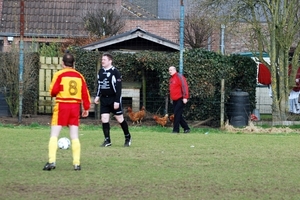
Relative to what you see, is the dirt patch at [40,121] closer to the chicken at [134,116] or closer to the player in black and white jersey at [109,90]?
the chicken at [134,116]

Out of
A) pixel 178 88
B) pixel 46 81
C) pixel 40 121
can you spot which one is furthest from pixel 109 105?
pixel 46 81

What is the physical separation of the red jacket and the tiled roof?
18.8 m

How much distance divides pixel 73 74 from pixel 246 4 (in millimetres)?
14740

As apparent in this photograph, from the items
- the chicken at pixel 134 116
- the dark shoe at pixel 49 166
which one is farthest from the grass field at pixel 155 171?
the chicken at pixel 134 116

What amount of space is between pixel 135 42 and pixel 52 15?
14.2 meters

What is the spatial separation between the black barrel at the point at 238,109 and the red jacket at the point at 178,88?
4358 millimetres

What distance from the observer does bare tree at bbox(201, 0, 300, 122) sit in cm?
2466

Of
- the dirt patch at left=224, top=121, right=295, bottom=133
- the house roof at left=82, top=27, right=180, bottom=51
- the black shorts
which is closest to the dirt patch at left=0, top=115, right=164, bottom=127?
the dirt patch at left=224, top=121, right=295, bottom=133

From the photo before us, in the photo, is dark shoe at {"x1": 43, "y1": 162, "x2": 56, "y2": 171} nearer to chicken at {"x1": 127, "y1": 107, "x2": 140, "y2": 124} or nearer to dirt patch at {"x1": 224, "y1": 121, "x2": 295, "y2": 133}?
dirt patch at {"x1": 224, "y1": 121, "x2": 295, "y2": 133}

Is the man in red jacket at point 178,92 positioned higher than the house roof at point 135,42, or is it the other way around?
the house roof at point 135,42

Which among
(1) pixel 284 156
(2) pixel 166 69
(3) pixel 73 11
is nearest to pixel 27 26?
(3) pixel 73 11

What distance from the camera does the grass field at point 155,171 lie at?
9164 mm

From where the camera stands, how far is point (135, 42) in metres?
26.8

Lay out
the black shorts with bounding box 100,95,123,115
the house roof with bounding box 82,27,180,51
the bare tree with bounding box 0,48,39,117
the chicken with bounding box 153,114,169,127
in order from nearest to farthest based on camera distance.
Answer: the black shorts with bounding box 100,95,123,115, the chicken with bounding box 153,114,169,127, the bare tree with bounding box 0,48,39,117, the house roof with bounding box 82,27,180,51
